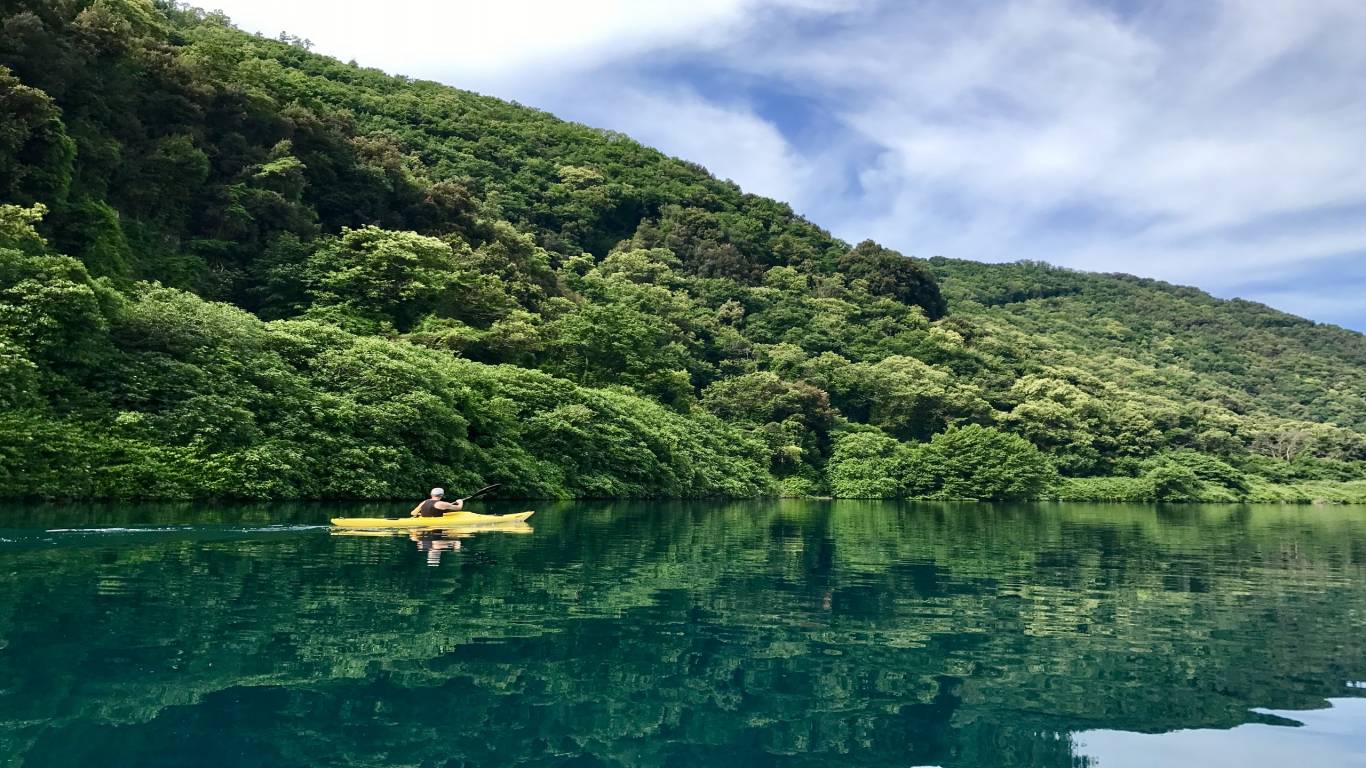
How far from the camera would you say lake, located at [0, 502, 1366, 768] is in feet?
20.1

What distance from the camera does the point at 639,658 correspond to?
28.0ft

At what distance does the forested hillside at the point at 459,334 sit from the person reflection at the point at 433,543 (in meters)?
8.84

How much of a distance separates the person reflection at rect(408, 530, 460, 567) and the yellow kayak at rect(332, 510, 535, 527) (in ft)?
0.75

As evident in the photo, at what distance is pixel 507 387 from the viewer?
37406 millimetres

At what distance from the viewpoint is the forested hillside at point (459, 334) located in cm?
2478

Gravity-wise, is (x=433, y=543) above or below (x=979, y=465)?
below

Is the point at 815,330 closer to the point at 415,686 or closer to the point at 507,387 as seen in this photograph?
the point at 507,387

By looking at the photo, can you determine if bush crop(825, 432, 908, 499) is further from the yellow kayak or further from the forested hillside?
the yellow kayak

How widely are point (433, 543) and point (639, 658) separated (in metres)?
10.2

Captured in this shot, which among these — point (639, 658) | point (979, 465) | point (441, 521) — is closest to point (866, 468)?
point (979, 465)

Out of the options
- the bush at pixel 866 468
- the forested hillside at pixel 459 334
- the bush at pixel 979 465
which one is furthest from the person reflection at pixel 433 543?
the bush at pixel 979 465

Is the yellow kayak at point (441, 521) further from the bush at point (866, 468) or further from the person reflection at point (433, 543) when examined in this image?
the bush at point (866, 468)

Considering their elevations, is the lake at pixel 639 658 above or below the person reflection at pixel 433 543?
below

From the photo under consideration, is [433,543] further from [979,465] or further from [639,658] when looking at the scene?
[979,465]
